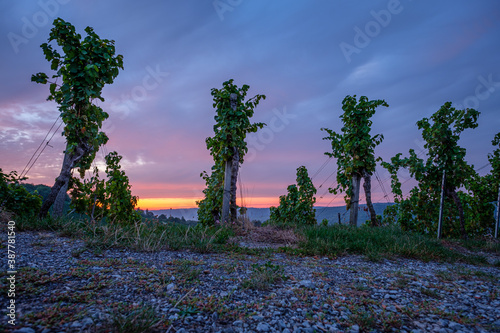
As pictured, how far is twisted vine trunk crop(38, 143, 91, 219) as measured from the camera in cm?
719

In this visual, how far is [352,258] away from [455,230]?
41.0ft

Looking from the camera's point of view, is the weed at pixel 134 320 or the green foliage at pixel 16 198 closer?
the weed at pixel 134 320

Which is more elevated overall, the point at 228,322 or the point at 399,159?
the point at 399,159

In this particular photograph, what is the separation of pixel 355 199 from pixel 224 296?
39.6 ft

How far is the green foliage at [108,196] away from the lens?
39.7 feet

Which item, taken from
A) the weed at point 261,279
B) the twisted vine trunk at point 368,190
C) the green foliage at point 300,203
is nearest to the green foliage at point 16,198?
the weed at point 261,279

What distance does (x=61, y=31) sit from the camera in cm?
706

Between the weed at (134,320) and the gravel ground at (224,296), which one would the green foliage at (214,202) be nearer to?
the gravel ground at (224,296)

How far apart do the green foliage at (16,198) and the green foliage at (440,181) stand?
1653cm

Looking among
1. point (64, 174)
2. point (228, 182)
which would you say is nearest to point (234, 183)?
point (228, 182)

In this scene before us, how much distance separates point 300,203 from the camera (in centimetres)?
1764

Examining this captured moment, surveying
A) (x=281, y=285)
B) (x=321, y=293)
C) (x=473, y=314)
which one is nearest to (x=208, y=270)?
(x=281, y=285)

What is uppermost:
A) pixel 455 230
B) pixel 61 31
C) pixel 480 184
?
pixel 61 31

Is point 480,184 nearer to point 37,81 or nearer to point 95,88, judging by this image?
point 95,88
